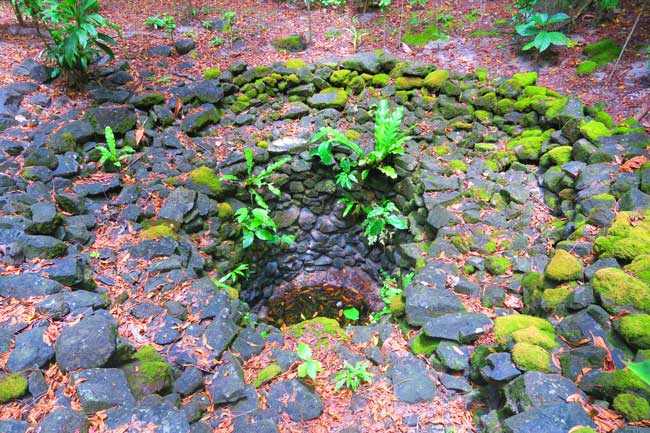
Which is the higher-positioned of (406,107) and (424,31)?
(424,31)

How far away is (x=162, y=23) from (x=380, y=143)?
5.27m

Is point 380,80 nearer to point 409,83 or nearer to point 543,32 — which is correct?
point 409,83

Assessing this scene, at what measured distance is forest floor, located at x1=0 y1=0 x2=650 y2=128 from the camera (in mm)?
5879

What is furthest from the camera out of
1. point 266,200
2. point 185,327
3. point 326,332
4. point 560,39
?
point 266,200

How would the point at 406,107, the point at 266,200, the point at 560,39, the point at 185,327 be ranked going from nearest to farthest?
the point at 185,327, the point at 560,39, the point at 266,200, the point at 406,107

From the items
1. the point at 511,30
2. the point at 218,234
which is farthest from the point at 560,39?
the point at 218,234

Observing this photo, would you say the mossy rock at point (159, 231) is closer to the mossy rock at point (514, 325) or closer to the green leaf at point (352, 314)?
the green leaf at point (352, 314)

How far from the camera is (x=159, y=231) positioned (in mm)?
4742

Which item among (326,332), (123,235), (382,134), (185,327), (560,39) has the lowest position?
(326,332)

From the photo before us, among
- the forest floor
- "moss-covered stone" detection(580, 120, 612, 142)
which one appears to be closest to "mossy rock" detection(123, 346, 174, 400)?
the forest floor

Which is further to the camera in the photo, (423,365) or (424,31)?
(424,31)

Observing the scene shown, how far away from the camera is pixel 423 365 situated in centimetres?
354

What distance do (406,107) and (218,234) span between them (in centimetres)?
397

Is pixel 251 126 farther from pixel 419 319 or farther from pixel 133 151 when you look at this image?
pixel 419 319
